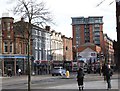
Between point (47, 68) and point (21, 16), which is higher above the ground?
point (21, 16)

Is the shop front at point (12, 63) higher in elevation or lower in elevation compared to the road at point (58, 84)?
higher

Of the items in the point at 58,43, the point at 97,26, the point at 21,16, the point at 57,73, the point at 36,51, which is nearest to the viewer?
the point at 21,16

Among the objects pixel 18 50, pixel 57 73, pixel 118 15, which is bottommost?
pixel 57 73

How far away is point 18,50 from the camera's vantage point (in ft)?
257

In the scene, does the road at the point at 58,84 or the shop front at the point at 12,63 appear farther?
the shop front at the point at 12,63

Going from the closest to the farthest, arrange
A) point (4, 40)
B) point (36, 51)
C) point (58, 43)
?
point (4, 40)
point (36, 51)
point (58, 43)

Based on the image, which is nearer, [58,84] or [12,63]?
[58,84]

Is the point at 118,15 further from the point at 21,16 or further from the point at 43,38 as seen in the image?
the point at 21,16

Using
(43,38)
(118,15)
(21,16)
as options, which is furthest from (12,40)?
(21,16)

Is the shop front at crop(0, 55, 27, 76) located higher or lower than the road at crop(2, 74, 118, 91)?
higher

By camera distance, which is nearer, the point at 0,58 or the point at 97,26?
the point at 0,58

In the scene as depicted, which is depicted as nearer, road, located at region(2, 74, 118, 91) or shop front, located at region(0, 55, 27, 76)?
road, located at region(2, 74, 118, 91)

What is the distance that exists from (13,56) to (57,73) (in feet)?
38.2

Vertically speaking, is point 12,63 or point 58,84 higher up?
point 12,63
